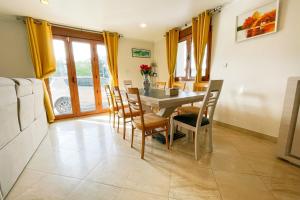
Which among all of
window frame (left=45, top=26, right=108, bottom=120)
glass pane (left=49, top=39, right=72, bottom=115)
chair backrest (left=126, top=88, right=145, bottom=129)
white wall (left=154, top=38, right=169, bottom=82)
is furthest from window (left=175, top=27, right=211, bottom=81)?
glass pane (left=49, top=39, right=72, bottom=115)

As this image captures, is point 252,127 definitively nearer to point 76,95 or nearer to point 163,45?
point 163,45

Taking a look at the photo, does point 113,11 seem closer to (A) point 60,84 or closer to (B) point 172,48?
(B) point 172,48

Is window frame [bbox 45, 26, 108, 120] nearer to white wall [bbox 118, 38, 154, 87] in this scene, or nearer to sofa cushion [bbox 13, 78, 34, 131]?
white wall [bbox 118, 38, 154, 87]

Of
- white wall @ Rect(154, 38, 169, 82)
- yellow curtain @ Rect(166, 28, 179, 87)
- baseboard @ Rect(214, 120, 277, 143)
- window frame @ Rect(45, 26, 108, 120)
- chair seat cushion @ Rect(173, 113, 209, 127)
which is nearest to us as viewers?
chair seat cushion @ Rect(173, 113, 209, 127)

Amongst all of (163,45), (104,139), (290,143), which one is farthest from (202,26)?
(104,139)

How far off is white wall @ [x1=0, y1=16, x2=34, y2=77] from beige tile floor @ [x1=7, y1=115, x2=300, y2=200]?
203 centimetres

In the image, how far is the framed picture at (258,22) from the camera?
1.84m

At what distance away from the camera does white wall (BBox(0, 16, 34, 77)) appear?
8.87 feet

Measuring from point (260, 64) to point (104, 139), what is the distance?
2836 millimetres

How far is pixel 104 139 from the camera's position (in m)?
2.25

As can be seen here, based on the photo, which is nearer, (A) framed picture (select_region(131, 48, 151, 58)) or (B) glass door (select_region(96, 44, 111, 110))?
(B) glass door (select_region(96, 44, 111, 110))

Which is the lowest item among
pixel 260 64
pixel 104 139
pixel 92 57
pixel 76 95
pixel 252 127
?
pixel 104 139

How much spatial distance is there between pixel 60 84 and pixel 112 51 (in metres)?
1.65

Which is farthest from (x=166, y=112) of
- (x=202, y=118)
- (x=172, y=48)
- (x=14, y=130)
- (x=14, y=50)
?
(x=14, y=50)
